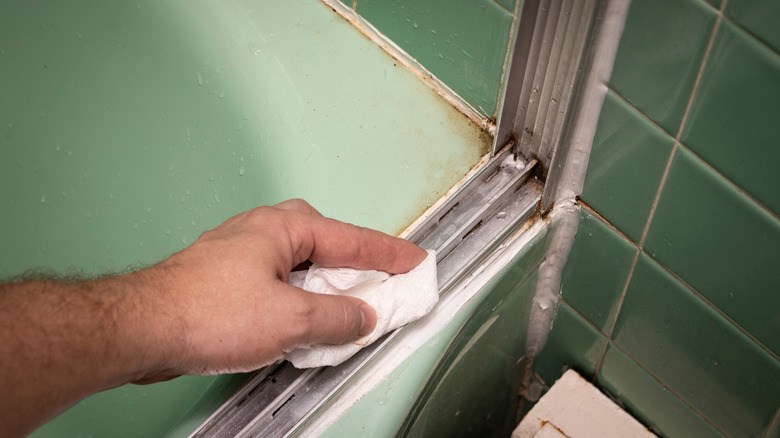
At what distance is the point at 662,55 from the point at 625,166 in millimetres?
135

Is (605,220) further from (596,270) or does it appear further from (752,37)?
(752,37)

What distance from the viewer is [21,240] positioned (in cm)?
101

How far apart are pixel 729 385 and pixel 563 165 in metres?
0.29

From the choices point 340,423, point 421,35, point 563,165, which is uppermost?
point 421,35

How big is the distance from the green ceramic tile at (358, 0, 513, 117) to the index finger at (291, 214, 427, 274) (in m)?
0.21

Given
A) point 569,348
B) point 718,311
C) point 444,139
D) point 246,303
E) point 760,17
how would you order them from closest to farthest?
point 760,17 < point 246,303 < point 718,311 < point 444,139 < point 569,348

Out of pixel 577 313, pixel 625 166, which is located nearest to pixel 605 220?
pixel 625 166

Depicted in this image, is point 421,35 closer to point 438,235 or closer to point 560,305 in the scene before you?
point 438,235

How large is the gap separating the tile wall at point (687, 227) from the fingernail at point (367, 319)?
0.26 meters

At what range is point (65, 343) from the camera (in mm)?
547

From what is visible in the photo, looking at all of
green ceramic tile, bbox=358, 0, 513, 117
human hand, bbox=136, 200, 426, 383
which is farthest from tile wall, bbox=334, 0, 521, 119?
human hand, bbox=136, 200, 426, 383

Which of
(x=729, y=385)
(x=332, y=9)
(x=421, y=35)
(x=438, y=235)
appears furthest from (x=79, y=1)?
(x=729, y=385)

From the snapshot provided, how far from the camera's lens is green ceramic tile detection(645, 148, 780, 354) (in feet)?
2.03

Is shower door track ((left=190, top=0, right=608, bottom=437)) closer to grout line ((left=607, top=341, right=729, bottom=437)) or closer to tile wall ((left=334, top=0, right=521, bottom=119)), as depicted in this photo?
tile wall ((left=334, top=0, right=521, bottom=119))
